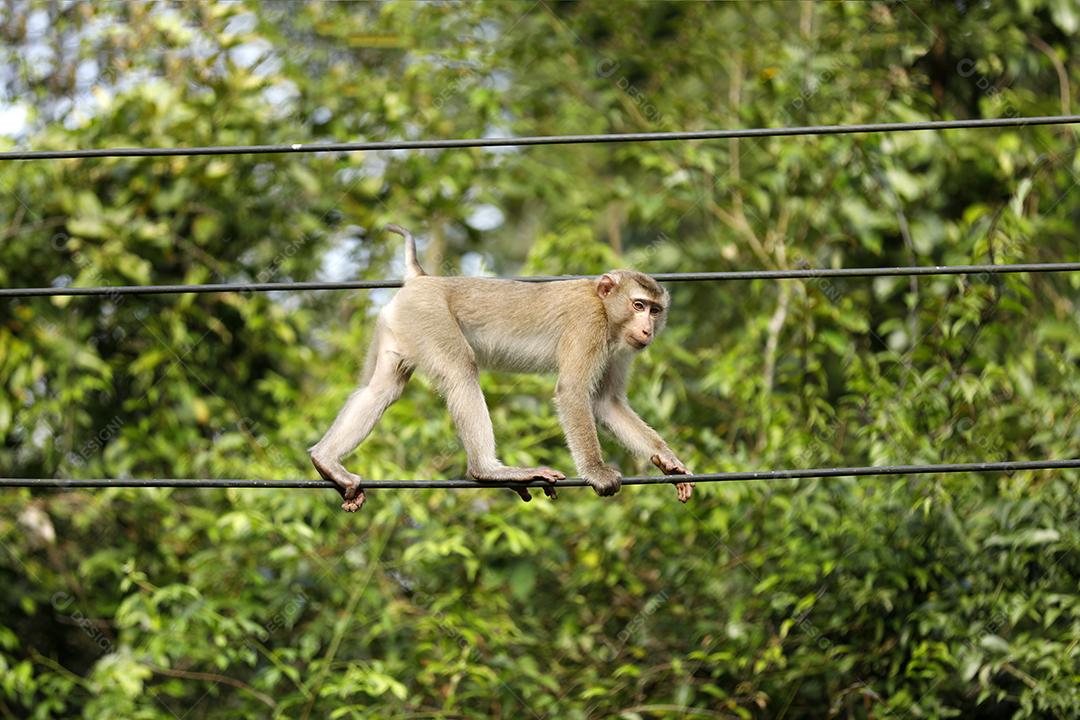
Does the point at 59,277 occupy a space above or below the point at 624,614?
above

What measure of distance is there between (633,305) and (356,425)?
4.48ft

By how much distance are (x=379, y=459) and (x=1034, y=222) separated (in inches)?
168

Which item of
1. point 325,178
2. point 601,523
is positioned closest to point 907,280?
point 601,523

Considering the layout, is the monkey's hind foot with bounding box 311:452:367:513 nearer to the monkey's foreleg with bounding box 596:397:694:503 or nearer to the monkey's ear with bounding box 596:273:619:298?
the monkey's foreleg with bounding box 596:397:694:503

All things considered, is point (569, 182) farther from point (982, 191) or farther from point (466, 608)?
point (466, 608)

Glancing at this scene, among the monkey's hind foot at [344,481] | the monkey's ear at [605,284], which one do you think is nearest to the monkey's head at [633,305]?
the monkey's ear at [605,284]

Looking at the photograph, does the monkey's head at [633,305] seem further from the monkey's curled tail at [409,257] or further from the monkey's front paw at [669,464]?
the monkey's curled tail at [409,257]

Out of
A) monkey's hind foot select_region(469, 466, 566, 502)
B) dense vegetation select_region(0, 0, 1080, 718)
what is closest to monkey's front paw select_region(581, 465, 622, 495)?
monkey's hind foot select_region(469, 466, 566, 502)

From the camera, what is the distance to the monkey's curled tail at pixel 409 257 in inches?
245

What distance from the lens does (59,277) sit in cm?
945

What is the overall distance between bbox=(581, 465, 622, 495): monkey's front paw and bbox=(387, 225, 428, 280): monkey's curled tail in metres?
1.33

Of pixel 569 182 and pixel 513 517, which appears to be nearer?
pixel 513 517

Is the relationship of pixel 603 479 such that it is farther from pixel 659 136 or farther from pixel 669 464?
pixel 659 136

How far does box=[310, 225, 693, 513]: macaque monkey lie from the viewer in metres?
5.71
